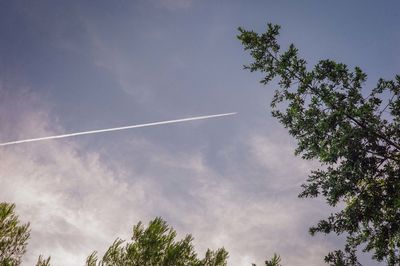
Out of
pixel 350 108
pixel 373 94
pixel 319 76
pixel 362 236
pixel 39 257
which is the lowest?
pixel 39 257

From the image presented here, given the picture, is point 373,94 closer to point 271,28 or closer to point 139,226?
point 271,28

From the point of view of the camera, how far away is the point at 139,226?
53.9 feet

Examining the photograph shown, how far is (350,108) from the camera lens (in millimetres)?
9031

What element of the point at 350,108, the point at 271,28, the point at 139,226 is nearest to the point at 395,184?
the point at 350,108

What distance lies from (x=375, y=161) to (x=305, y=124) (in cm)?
289

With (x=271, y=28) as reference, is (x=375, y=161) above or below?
below

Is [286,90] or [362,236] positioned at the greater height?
[286,90]

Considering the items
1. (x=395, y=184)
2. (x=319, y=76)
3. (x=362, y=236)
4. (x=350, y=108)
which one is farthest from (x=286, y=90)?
(x=362, y=236)

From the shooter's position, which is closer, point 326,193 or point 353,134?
point 353,134

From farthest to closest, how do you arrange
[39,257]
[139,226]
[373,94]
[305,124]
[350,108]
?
[139,226] < [39,257] < [305,124] < [373,94] < [350,108]

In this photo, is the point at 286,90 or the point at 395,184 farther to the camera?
the point at 286,90

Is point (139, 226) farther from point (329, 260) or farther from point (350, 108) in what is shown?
point (350, 108)

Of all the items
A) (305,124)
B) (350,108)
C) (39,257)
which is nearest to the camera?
(350,108)

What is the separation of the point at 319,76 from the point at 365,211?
5452 mm
